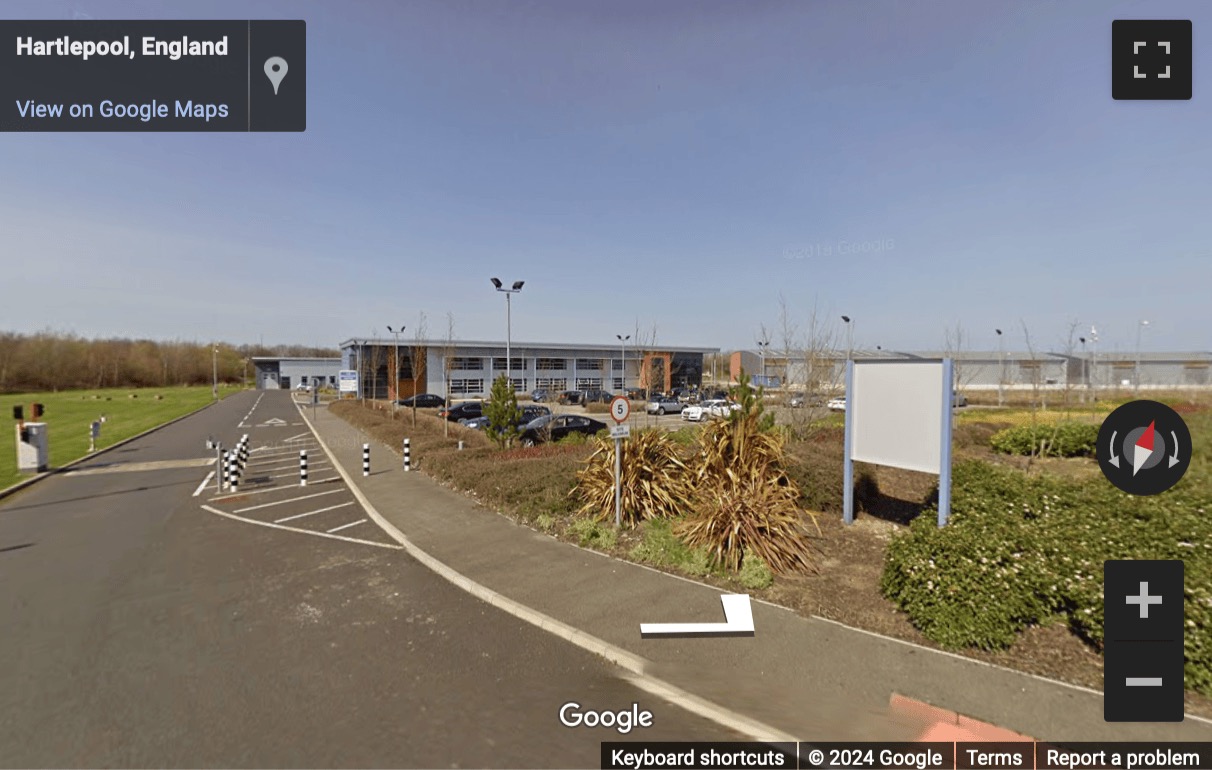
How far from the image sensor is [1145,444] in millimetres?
4148

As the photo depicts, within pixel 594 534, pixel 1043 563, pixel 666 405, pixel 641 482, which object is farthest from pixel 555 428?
pixel 666 405

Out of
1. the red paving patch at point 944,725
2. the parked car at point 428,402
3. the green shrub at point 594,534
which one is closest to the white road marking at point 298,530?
the green shrub at point 594,534

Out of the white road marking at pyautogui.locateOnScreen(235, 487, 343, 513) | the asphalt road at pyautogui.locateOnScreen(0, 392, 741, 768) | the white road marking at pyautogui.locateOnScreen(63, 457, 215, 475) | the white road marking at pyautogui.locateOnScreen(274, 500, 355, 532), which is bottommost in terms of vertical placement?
the white road marking at pyautogui.locateOnScreen(63, 457, 215, 475)

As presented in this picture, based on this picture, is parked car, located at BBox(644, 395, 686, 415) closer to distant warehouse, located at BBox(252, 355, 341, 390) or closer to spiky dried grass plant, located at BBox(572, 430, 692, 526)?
spiky dried grass plant, located at BBox(572, 430, 692, 526)

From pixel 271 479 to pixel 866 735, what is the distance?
51.5 ft

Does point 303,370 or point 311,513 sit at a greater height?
point 303,370

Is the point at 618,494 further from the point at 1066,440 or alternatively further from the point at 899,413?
the point at 1066,440

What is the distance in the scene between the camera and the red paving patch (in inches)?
147

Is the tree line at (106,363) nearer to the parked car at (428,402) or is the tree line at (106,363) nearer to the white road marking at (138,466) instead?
the parked car at (428,402)

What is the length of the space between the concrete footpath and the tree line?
72435mm

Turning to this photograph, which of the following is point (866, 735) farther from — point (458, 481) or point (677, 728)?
point (458, 481)

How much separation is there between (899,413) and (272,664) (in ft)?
29.5

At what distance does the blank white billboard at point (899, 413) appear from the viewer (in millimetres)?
7738

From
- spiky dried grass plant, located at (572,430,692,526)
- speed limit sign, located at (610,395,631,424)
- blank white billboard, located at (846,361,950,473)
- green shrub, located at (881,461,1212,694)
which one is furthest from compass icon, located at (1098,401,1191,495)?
spiky dried grass plant, located at (572,430,692,526)
